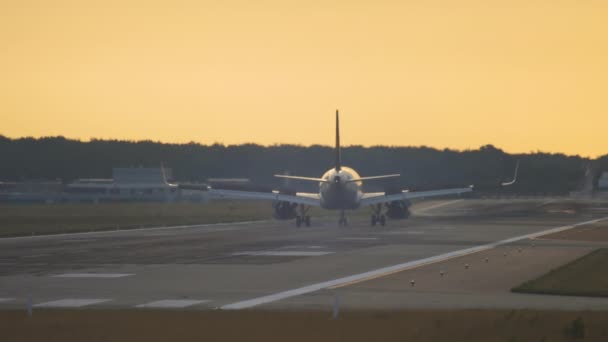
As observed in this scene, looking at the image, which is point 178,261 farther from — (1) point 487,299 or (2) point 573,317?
(2) point 573,317

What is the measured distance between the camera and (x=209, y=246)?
61250mm

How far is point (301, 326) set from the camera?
2697cm

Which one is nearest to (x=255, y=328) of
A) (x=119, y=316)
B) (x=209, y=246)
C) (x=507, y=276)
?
(x=119, y=316)

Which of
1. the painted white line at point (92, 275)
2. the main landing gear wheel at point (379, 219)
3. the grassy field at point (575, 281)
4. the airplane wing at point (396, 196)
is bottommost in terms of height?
the grassy field at point (575, 281)

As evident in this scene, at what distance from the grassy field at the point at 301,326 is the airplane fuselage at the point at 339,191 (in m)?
58.1

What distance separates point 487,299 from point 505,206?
10916 centimetres

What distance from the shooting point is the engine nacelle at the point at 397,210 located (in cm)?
10150

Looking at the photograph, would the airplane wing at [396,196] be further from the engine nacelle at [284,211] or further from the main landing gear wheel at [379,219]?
the engine nacelle at [284,211]

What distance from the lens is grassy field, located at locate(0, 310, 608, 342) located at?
2552cm

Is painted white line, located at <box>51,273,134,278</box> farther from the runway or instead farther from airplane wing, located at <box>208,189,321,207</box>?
airplane wing, located at <box>208,189,321,207</box>

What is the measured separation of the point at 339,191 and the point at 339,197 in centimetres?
81

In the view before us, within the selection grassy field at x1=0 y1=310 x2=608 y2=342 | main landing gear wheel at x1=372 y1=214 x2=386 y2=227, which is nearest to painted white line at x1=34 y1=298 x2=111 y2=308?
grassy field at x1=0 y1=310 x2=608 y2=342

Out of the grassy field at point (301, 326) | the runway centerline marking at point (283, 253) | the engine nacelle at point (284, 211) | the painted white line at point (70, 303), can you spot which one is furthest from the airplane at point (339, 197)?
the grassy field at point (301, 326)

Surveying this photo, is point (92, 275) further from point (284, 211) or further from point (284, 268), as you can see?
point (284, 211)
